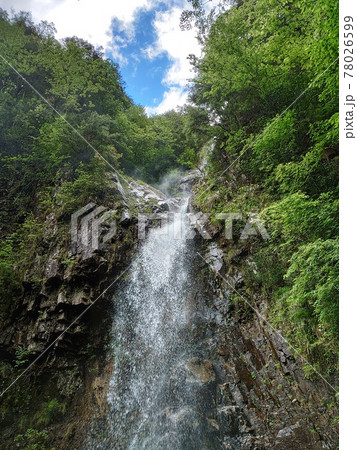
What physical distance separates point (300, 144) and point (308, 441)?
691 cm

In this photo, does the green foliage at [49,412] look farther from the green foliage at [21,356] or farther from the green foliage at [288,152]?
the green foliage at [288,152]

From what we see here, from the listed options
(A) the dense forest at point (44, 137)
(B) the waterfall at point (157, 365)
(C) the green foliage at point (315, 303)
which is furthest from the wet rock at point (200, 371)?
(A) the dense forest at point (44, 137)

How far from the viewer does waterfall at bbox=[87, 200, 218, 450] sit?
5.73 m

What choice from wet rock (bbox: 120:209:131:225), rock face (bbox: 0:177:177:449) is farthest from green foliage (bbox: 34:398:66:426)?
wet rock (bbox: 120:209:131:225)

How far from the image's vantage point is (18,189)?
1166 centimetres

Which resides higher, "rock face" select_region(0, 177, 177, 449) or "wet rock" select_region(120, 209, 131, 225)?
"wet rock" select_region(120, 209, 131, 225)

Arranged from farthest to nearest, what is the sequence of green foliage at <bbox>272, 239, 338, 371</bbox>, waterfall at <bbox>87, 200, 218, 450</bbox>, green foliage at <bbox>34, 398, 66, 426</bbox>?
green foliage at <bbox>34, 398, 66, 426</bbox>
waterfall at <bbox>87, 200, 218, 450</bbox>
green foliage at <bbox>272, 239, 338, 371</bbox>

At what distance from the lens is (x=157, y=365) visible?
7.14 metres

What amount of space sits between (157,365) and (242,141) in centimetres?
831

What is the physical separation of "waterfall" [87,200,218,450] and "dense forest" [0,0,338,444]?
2.29 metres

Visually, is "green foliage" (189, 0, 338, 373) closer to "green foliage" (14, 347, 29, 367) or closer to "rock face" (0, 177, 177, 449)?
"rock face" (0, 177, 177, 449)

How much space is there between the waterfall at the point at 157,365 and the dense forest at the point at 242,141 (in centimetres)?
229

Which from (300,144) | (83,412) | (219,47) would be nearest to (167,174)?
(219,47)
